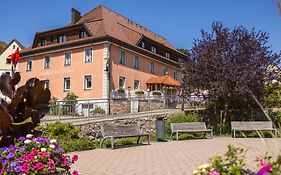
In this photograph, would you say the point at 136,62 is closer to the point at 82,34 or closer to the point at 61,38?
the point at 82,34

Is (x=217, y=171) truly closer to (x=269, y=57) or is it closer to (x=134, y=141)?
(x=134, y=141)

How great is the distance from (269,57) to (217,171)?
15989 millimetres

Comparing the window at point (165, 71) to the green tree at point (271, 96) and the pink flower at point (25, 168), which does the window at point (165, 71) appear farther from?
the pink flower at point (25, 168)

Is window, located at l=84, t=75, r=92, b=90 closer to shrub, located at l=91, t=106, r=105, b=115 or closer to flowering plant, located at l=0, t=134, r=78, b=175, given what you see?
shrub, located at l=91, t=106, r=105, b=115

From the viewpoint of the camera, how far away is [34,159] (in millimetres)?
4688

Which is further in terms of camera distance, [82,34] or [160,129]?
[82,34]

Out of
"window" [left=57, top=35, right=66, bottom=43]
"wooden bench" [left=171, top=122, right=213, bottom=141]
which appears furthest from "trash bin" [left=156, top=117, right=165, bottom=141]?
"window" [left=57, top=35, right=66, bottom=43]

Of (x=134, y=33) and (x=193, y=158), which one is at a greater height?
(x=134, y=33)

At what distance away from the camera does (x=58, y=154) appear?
202 inches

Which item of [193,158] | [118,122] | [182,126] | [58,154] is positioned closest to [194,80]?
[182,126]

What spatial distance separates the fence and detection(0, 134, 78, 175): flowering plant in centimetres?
1354

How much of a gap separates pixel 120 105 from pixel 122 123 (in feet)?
26.2

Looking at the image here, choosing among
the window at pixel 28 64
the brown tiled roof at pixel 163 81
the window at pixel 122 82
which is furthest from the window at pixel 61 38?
the brown tiled roof at pixel 163 81

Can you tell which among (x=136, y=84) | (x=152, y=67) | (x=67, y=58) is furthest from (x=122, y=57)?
(x=152, y=67)
